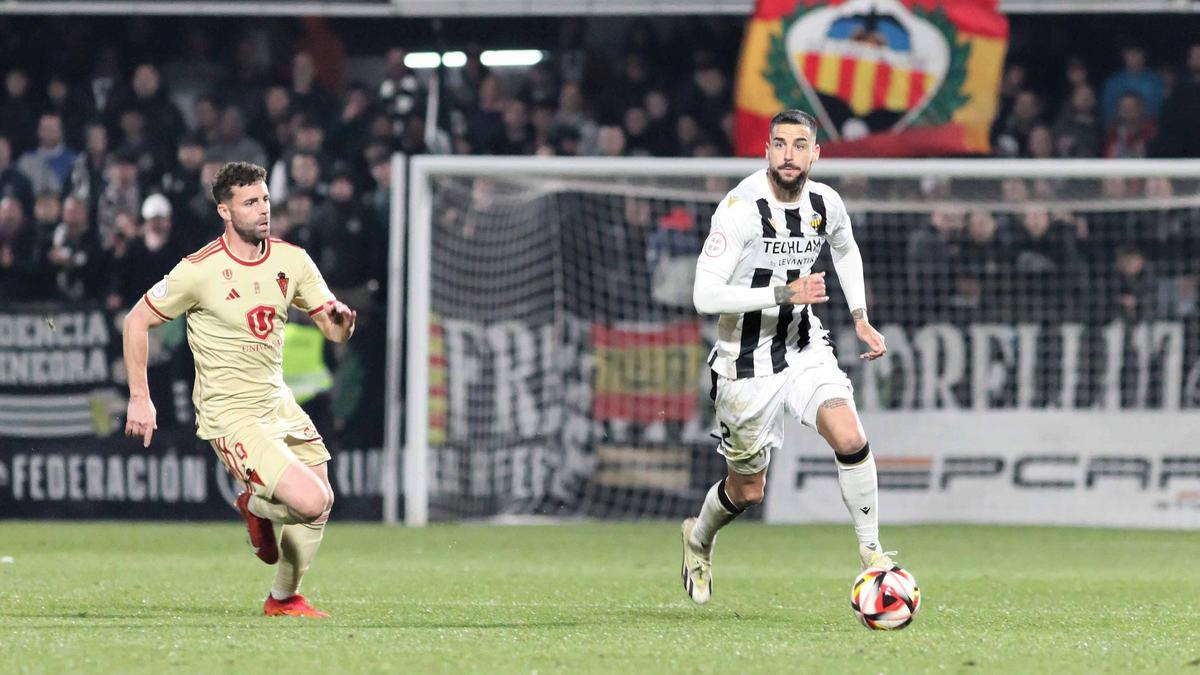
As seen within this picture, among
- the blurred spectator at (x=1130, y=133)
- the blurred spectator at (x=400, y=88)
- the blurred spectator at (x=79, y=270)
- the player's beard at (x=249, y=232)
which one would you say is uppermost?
the blurred spectator at (x=400, y=88)

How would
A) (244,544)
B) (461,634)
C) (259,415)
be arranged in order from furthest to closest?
(244,544)
(259,415)
(461,634)

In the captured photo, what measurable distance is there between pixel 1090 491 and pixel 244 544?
6.49 meters

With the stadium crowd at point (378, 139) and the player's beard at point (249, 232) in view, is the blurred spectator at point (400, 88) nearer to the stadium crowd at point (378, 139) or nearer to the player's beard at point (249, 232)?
the stadium crowd at point (378, 139)

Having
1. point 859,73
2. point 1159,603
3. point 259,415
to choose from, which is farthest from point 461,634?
point 859,73

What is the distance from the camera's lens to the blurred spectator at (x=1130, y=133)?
16547 millimetres

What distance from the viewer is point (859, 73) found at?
15195 mm

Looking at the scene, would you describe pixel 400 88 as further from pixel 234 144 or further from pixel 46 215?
pixel 46 215

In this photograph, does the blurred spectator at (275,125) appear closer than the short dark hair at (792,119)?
No

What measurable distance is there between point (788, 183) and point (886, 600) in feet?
6.01

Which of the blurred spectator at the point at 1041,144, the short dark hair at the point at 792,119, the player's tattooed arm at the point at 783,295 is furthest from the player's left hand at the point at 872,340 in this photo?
the blurred spectator at the point at 1041,144

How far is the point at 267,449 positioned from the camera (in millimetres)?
7684

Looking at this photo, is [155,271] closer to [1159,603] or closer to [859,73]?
[859,73]

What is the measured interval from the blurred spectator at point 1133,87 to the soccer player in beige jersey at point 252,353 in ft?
35.5

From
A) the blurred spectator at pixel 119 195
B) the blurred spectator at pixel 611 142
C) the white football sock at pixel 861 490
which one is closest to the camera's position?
the white football sock at pixel 861 490
